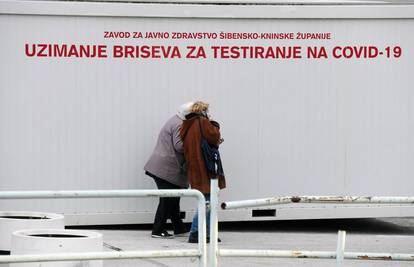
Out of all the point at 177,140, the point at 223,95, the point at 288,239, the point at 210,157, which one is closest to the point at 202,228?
the point at 210,157

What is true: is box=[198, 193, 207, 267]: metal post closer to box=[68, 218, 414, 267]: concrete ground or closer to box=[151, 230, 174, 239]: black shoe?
box=[68, 218, 414, 267]: concrete ground

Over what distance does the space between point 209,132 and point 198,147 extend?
0.63 feet

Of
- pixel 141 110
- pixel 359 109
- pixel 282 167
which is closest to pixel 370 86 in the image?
pixel 359 109

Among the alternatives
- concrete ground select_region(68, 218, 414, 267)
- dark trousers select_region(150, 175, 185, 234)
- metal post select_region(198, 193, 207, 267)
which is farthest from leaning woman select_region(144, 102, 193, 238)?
metal post select_region(198, 193, 207, 267)

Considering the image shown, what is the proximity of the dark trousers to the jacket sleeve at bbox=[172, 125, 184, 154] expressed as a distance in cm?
39

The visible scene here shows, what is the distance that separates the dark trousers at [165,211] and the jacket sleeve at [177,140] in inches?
15.3

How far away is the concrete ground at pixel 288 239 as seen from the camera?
1030cm

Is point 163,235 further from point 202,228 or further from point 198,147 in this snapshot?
point 202,228

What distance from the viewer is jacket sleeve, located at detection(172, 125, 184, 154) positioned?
11.7 m

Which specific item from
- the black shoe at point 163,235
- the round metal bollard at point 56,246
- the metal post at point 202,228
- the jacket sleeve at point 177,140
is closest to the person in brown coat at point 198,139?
the jacket sleeve at point 177,140

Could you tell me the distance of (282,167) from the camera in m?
12.4

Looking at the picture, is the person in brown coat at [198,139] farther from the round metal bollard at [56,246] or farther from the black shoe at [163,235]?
the round metal bollard at [56,246]

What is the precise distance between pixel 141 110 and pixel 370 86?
8.66 feet

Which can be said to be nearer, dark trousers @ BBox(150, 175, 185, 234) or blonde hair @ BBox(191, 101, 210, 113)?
blonde hair @ BBox(191, 101, 210, 113)
